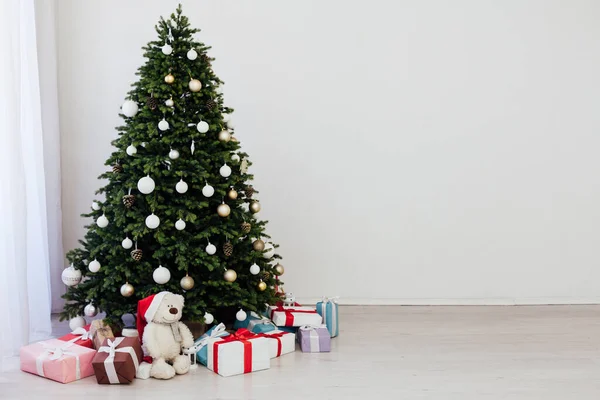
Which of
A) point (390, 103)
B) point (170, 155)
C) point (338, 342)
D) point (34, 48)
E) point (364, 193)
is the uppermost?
point (34, 48)

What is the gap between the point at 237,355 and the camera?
2.46 meters

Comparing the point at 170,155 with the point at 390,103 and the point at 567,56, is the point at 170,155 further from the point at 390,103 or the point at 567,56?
the point at 567,56

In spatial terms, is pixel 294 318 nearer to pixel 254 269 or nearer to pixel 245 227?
pixel 254 269

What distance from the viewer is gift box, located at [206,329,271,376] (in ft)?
8.04

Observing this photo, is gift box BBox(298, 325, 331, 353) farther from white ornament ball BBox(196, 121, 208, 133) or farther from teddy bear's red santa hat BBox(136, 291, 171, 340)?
white ornament ball BBox(196, 121, 208, 133)

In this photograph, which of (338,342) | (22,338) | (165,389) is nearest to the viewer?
(165,389)

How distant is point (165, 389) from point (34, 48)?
1.74 meters

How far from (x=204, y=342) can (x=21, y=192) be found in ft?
3.33

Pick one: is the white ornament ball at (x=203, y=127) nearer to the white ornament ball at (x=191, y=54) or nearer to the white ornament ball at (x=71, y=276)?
the white ornament ball at (x=191, y=54)

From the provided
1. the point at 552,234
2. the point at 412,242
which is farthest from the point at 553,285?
the point at 412,242

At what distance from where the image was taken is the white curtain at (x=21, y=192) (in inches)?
103

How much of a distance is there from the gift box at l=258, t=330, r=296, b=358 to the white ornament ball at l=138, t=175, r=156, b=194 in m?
0.77

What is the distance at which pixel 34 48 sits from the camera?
2988mm

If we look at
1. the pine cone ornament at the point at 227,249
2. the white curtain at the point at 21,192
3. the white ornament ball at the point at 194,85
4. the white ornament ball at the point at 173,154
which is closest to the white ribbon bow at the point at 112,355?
the white curtain at the point at 21,192
